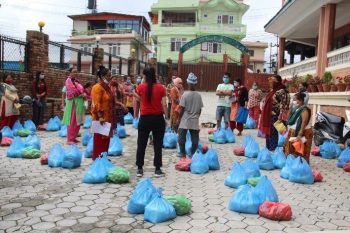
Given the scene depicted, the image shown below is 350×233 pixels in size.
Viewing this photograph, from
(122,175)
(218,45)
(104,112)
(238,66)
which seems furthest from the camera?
(218,45)

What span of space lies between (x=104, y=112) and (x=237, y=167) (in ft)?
8.52

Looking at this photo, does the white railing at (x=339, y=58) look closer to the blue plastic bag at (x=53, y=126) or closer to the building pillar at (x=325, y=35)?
the building pillar at (x=325, y=35)

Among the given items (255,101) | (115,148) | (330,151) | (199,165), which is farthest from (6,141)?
(255,101)

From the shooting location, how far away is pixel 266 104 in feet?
31.8

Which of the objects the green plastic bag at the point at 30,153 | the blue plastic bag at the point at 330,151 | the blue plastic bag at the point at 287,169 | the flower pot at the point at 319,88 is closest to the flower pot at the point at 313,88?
the flower pot at the point at 319,88

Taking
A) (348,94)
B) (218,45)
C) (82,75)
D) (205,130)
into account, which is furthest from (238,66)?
(348,94)

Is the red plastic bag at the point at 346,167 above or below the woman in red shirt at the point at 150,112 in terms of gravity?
below

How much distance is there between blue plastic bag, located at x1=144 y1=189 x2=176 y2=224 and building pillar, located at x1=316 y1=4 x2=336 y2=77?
1303 cm

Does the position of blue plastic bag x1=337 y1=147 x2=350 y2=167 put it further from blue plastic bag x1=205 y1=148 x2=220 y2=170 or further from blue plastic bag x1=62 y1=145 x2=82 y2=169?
blue plastic bag x1=62 y1=145 x2=82 y2=169

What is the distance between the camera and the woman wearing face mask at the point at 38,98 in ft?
44.1

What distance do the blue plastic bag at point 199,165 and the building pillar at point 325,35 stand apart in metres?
10.3

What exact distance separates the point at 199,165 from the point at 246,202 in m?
2.42

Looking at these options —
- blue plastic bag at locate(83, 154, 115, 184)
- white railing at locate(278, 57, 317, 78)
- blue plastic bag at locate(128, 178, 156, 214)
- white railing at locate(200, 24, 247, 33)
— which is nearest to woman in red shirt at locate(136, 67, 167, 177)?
blue plastic bag at locate(83, 154, 115, 184)

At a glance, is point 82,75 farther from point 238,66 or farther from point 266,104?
point 238,66
